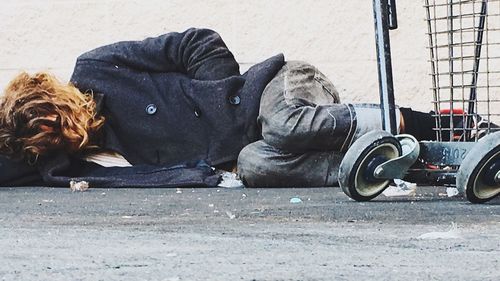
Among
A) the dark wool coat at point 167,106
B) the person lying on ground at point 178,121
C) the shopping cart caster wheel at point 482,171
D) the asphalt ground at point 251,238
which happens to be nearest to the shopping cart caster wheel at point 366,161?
the asphalt ground at point 251,238

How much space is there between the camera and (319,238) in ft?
7.56

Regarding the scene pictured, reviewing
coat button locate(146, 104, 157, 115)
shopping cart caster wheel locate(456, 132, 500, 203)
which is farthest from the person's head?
shopping cart caster wheel locate(456, 132, 500, 203)

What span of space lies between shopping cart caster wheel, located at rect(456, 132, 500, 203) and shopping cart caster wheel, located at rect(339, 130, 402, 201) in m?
0.24

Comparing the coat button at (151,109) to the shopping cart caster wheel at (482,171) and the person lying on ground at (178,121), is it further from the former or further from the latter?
the shopping cart caster wheel at (482,171)

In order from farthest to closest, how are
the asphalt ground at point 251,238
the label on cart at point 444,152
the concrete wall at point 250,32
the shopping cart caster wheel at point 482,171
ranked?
1. the concrete wall at point 250,32
2. the label on cart at point 444,152
3. the shopping cart caster wheel at point 482,171
4. the asphalt ground at point 251,238

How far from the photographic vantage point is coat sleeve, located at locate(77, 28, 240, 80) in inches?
163

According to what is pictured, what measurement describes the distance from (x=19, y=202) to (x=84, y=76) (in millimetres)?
835

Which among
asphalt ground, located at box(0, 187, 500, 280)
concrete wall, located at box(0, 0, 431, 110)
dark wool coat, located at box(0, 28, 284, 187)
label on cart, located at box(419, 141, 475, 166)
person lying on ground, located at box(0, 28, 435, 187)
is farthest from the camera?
concrete wall, located at box(0, 0, 431, 110)

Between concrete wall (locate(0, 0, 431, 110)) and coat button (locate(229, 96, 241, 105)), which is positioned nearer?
coat button (locate(229, 96, 241, 105))

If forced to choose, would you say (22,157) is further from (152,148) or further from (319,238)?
(319,238)

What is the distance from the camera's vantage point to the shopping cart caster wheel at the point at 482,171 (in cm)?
278

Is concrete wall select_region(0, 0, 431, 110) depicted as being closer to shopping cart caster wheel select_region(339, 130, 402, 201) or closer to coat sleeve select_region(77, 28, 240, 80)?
coat sleeve select_region(77, 28, 240, 80)

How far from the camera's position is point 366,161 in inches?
118

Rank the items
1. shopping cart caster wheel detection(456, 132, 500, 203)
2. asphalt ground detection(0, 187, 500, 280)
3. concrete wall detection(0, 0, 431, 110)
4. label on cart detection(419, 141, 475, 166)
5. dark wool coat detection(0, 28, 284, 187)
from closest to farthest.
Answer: asphalt ground detection(0, 187, 500, 280) → shopping cart caster wheel detection(456, 132, 500, 203) → label on cart detection(419, 141, 475, 166) → dark wool coat detection(0, 28, 284, 187) → concrete wall detection(0, 0, 431, 110)
